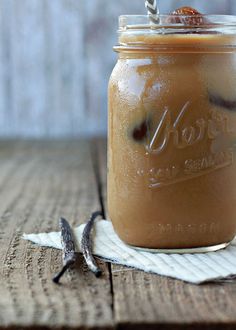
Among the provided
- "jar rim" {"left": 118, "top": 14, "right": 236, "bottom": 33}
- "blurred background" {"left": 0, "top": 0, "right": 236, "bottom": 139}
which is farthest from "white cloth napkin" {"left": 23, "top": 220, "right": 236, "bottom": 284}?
"blurred background" {"left": 0, "top": 0, "right": 236, "bottom": 139}

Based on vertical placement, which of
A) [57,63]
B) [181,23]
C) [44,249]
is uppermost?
[181,23]

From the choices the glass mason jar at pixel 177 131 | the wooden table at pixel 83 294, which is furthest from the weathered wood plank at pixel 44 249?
the glass mason jar at pixel 177 131

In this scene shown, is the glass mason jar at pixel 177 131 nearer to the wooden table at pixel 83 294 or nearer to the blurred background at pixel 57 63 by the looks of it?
the wooden table at pixel 83 294

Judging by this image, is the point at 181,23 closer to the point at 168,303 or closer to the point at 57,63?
the point at 168,303

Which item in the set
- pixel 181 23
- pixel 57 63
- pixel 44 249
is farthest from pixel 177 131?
pixel 57 63

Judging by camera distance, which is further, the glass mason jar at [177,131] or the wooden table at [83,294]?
the glass mason jar at [177,131]

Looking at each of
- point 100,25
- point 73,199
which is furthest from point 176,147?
point 100,25

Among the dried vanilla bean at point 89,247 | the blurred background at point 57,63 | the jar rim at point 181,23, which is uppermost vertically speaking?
the jar rim at point 181,23
